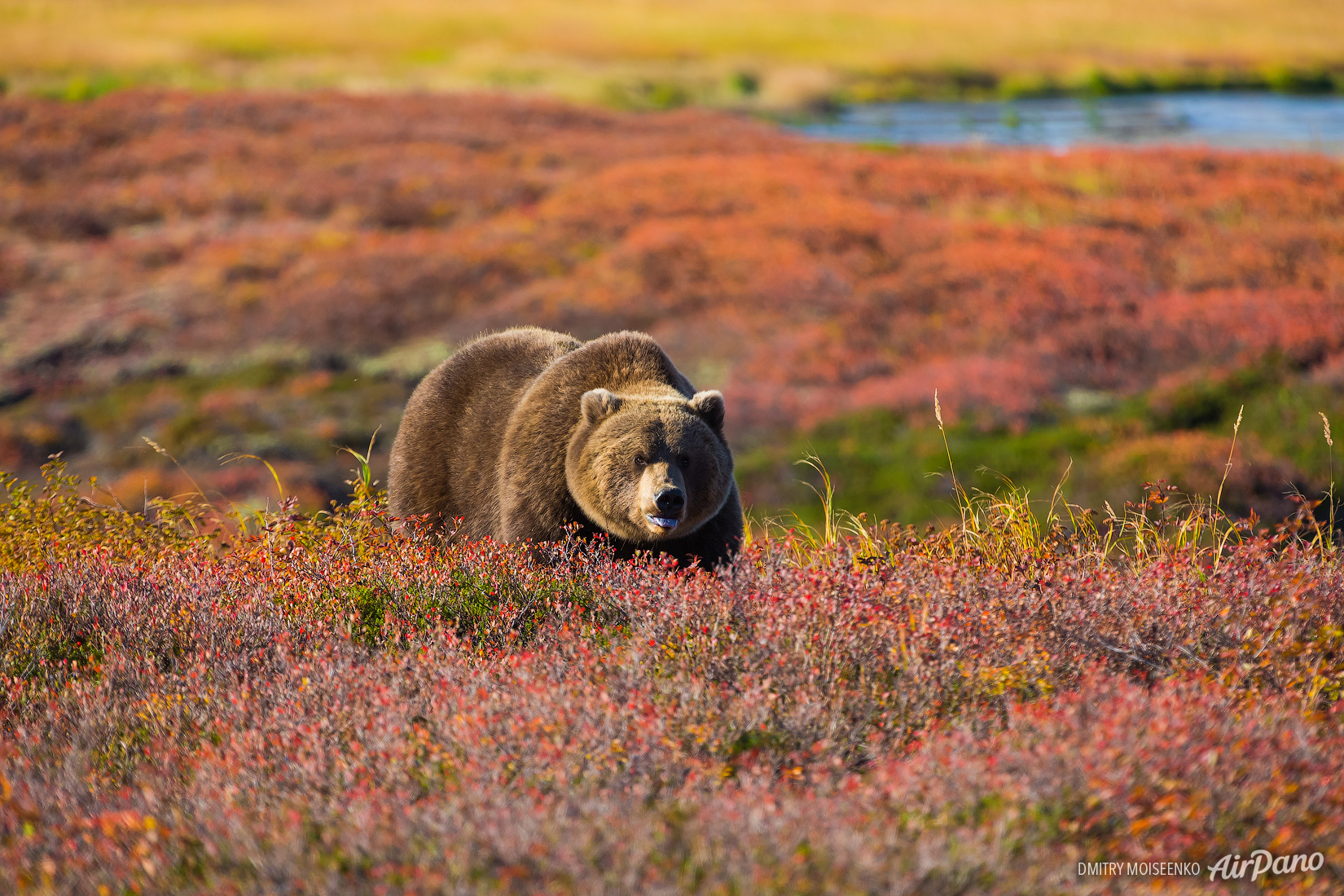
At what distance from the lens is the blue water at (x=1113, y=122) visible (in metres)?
36.6

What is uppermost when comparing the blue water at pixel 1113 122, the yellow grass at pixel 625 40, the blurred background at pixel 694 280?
the yellow grass at pixel 625 40

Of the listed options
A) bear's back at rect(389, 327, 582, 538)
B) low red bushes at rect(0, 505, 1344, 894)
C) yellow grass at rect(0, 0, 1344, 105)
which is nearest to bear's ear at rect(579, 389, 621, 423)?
bear's back at rect(389, 327, 582, 538)

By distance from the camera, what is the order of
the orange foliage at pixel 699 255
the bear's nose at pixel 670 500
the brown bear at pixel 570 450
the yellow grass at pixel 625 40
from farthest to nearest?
the yellow grass at pixel 625 40 < the orange foliage at pixel 699 255 < the brown bear at pixel 570 450 < the bear's nose at pixel 670 500

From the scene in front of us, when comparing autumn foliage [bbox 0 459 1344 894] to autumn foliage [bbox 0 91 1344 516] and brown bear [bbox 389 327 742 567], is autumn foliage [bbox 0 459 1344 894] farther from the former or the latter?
autumn foliage [bbox 0 91 1344 516]

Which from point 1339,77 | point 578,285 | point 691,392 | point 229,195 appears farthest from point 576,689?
point 1339,77

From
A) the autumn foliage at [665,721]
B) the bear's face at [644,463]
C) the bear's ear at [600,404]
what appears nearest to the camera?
the autumn foliage at [665,721]

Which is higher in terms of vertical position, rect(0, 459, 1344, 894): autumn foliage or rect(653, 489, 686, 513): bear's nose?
rect(653, 489, 686, 513): bear's nose

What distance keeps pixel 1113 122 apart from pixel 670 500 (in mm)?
44580

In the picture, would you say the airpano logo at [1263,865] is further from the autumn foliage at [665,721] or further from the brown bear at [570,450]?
the brown bear at [570,450]

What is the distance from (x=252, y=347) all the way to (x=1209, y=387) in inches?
669

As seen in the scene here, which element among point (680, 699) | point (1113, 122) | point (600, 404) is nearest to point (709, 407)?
point (600, 404)

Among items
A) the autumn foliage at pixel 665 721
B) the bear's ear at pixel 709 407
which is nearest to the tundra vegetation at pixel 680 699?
the autumn foliage at pixel 665 721

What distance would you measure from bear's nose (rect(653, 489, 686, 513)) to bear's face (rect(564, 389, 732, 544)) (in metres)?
0.03

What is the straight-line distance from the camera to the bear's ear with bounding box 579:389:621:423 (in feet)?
18.0
